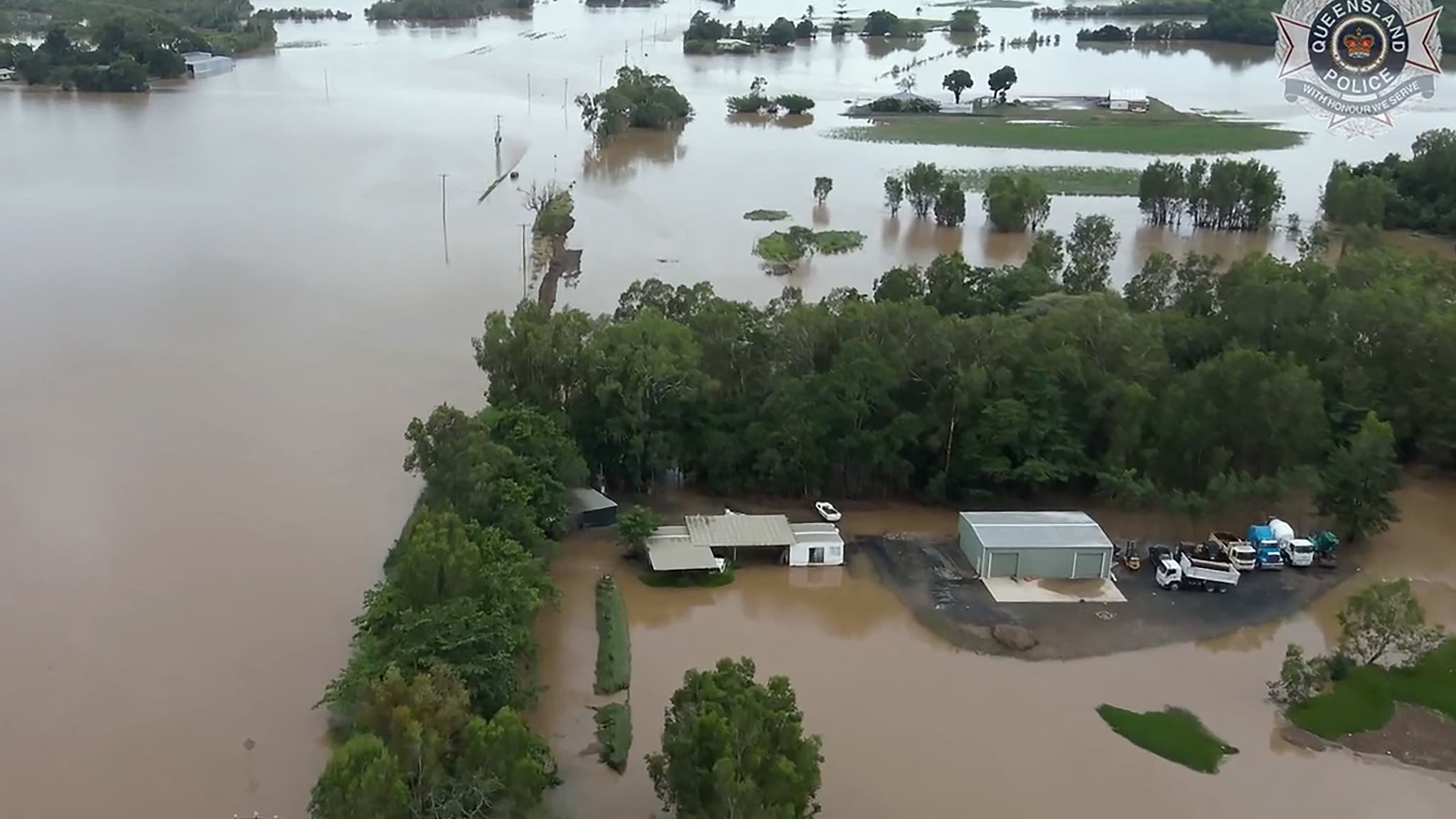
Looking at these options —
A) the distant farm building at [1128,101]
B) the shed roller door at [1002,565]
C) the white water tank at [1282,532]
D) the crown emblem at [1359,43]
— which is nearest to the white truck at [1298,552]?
the white water tank at [1282,532]

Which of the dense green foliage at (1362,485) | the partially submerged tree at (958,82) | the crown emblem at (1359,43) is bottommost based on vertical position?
the dense green foliage at (1362,485)

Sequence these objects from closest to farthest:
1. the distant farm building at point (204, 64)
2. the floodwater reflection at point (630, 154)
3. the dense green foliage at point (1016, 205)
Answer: the dense green foliage at point (1016, 205)
the floodwater reflection at point (630, 154)
the distant farm building at point (204, 64)

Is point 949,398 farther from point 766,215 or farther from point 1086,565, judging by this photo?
point 766,215

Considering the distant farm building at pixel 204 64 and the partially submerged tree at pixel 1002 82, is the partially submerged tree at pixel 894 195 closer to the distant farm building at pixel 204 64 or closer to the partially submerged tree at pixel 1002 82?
the partially submerged tree at pixel 1002 82

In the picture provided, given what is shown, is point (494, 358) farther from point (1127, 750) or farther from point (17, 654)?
point (1127, 750)

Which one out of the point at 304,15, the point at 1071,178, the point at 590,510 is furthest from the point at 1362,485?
the point at 304,15

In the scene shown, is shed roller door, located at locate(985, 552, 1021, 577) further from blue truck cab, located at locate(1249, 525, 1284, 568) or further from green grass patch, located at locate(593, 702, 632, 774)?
green grass patch, located at locate(593, 702, 632, 774)

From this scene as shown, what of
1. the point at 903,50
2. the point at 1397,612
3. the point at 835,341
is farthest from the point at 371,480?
the point at 903,50

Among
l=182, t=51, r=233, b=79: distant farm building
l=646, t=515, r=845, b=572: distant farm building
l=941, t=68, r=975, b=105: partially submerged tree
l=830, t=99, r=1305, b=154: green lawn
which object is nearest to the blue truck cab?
l=646, t=515, r=845, b=572: distant farm building
